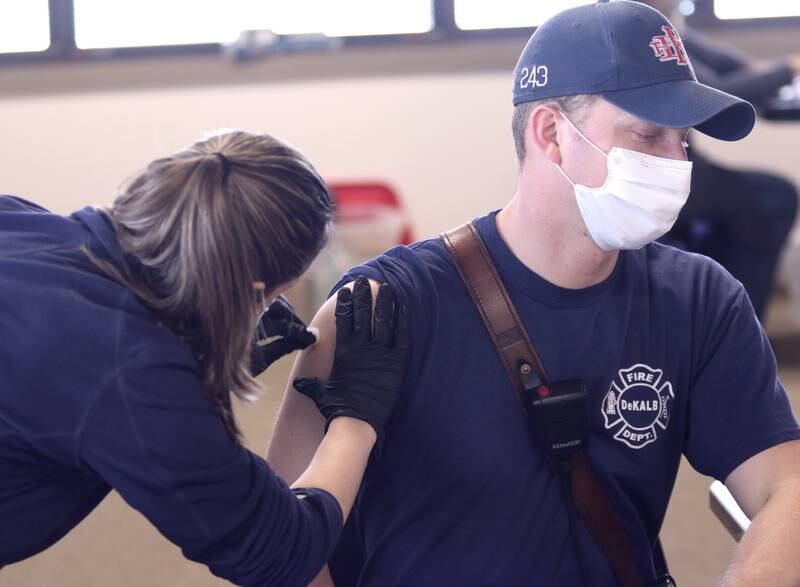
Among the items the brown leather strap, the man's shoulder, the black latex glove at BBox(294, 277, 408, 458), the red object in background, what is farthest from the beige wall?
the black latex glove at BBox(294, 277, 408, 458)

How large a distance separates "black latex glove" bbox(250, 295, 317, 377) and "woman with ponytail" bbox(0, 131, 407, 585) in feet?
0.53

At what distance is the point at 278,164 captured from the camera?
1124 millimetres

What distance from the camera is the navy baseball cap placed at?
4.28 ft

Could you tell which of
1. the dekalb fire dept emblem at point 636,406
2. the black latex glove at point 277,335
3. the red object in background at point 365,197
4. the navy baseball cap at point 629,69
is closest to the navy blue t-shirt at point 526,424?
the dekalb fire dept emblem at point 636,406

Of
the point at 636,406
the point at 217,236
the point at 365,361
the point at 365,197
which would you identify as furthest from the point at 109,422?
the point at 365,197

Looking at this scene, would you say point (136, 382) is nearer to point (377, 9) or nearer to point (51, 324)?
point (51, 324)

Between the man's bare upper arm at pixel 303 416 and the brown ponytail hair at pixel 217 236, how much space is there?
237mm

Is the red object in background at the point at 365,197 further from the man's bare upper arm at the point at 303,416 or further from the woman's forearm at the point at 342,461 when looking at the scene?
the woman's forearm at the point at 342,461

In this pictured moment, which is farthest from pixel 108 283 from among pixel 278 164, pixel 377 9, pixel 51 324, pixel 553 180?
pixel 377 9

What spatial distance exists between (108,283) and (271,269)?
0.17m

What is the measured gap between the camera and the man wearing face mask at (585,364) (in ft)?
4.32

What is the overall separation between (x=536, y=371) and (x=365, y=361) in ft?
0.72

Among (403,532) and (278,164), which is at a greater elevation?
(278,164)

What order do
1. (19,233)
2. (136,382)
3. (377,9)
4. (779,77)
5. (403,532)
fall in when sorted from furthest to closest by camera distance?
(377,9)
(779,77)
(403,532)
(19,233)
(136,382)
